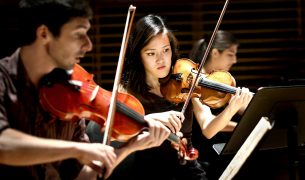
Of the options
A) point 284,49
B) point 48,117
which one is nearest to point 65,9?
point 48,117

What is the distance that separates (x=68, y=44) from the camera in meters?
1.35

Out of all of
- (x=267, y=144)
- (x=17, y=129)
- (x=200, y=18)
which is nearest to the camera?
(x=17, y=129)

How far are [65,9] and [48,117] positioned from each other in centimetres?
34

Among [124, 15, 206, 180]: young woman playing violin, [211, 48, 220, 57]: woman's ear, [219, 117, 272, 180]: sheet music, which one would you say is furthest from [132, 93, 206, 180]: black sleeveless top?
[211, 48, 220, 57]: woman's ear

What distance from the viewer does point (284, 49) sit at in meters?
4.37

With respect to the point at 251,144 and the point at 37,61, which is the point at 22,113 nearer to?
the point at 37,61

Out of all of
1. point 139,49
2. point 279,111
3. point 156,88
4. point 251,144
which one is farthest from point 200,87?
point 251,144

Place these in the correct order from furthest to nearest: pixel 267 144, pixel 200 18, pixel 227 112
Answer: pixel 200 18 < pixel 227 112 < pixel 267 144

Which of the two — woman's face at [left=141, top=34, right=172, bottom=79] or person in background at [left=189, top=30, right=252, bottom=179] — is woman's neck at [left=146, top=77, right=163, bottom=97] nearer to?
woman's face at [left=141, top=34, right=172, bottom=79]

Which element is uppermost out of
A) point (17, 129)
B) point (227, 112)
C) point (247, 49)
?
point (247, 49)

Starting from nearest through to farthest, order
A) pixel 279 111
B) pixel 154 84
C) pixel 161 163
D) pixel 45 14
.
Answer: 1. pixel 45 14
2. pixel 279 111
3. pixel 161 163
4. pixel 154 84

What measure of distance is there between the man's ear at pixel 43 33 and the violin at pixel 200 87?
93 centimetres

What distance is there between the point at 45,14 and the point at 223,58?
73.5 inches

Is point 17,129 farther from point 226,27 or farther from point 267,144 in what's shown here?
point 226,27
